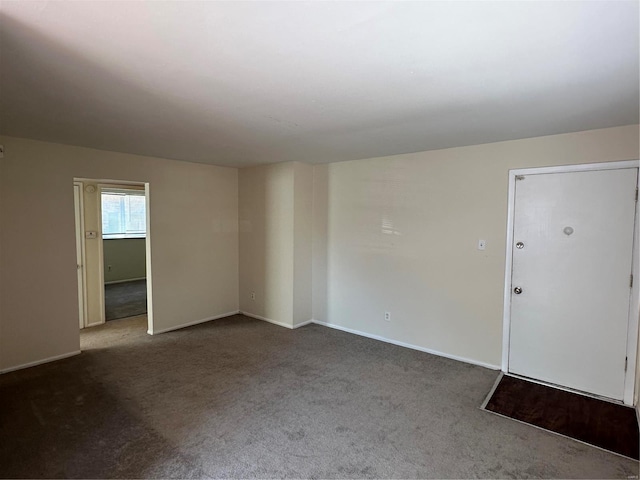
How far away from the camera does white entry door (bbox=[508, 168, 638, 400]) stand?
291 centimetres

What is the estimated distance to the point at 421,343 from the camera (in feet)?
13.3

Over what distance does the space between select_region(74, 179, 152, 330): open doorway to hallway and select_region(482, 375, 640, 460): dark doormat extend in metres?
4.21

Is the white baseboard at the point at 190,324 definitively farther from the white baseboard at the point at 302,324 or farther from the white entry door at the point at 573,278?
the white entry door at the point at 573,278

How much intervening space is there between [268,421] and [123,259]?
6.93 meters

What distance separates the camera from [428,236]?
392 cm

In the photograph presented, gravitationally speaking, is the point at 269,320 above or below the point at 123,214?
below

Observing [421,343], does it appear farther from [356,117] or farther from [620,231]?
[356,117]

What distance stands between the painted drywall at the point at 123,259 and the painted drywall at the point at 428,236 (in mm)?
5399

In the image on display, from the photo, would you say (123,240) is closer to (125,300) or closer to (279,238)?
(125,300)

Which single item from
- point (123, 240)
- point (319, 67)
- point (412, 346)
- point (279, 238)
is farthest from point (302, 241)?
point (123, 240)

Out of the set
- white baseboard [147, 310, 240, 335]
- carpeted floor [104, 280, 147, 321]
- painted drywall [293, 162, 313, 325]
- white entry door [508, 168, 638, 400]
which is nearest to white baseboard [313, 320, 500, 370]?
white entry door [508, 168, 638, 400]

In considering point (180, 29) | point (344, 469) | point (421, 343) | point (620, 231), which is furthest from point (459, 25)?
point (421, 343)

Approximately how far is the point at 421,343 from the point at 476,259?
3.94 feet

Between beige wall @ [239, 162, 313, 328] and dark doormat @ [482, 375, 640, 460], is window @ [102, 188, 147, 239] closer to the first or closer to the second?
beige wall @ [239, 162, 313, 328]
